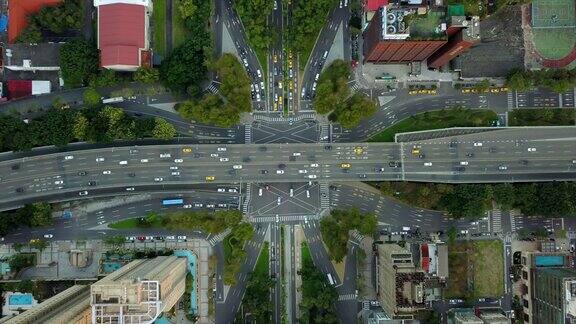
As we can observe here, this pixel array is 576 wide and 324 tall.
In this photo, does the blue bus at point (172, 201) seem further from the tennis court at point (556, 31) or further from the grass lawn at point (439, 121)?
the tennis court at point (556, 31)

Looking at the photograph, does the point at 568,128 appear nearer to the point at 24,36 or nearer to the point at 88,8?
the point at 88,8

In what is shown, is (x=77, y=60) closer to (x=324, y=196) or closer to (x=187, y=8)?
(x=187, y=8)

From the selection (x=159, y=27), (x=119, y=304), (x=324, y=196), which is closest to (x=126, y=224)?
(x=119, y=304)

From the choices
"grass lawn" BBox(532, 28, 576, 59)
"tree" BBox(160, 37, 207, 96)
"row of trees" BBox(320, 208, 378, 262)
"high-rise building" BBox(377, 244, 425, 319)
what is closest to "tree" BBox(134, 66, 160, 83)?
"tree" BBox(160, 37, 207, 96)

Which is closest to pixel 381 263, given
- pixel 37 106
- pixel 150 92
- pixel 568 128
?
pixel 568 128

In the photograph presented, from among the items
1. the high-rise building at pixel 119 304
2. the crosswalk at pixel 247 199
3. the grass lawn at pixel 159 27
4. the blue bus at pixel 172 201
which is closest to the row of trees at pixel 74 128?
the blue bus at pixel 172 201
